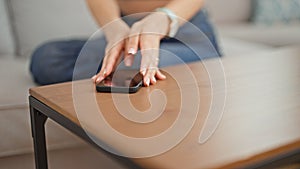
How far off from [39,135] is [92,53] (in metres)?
0.40

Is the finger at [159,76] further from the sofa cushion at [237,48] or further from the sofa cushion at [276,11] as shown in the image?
the sofa cushion at [276,11]

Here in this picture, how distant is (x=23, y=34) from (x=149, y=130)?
1.17 m

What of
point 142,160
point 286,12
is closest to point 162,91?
point 142,160

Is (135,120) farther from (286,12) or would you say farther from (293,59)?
(286,12)

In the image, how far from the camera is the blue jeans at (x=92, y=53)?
1239 millimetres

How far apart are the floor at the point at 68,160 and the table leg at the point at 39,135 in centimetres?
26

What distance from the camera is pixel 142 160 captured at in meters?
0.61

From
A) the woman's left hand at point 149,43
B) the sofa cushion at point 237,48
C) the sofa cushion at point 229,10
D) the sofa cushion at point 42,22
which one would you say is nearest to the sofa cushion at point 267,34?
the sofa cushion at point 229,10

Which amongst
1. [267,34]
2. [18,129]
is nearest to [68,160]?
[18,129]

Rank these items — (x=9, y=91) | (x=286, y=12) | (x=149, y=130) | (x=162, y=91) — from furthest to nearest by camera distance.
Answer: (x=286, y=12) < (x=9, y=91) < (x=162, y=91) < (x=149, y=130)

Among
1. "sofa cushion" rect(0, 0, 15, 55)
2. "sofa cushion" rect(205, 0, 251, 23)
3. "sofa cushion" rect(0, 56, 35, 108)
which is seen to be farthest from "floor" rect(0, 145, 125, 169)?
"sofa cushion" rect(205, 0, 251, 23)

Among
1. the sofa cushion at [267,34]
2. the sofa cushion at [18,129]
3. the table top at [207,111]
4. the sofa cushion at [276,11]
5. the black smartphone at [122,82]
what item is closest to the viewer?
the table top at [207,111]

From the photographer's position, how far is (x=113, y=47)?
1071mm

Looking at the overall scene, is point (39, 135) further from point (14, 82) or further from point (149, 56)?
point (14, 82)
